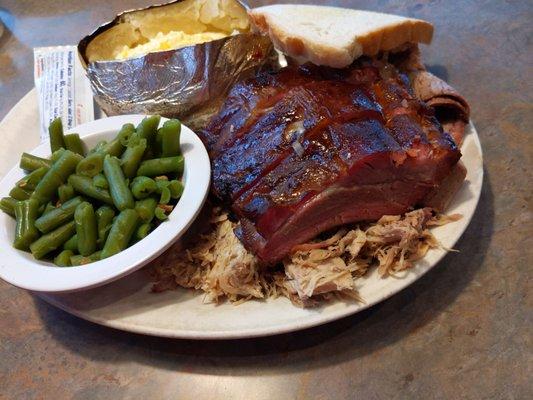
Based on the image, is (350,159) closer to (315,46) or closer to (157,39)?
(315,46)

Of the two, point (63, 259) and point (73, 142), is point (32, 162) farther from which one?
point (63, 259)

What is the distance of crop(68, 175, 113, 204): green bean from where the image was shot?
2.00 metres

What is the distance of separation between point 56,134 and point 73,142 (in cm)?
8

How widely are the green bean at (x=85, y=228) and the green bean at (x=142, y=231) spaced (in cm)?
16

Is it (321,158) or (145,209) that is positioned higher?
(321,158)

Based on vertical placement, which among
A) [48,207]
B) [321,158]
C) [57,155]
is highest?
[321,158]

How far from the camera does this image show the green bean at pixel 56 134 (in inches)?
87.6

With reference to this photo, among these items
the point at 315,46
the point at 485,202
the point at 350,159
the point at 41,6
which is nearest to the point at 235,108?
the point at 315,46

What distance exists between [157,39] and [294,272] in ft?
5.73

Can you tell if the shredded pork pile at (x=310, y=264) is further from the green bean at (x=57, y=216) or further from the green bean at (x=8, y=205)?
the green bean at (x=8, y=205)

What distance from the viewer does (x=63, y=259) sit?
1.93 m

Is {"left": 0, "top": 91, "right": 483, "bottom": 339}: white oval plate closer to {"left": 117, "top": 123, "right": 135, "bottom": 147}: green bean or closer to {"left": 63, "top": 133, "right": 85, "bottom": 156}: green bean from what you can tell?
{"left": 117, "top": 123, "right": 135, "bottom": 147}: green bean

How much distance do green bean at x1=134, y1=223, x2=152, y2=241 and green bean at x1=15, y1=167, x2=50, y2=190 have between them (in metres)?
0.51

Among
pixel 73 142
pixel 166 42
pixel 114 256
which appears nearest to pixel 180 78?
pixel 166 42
